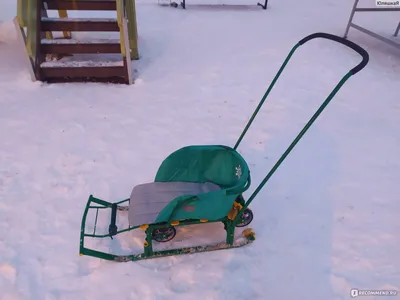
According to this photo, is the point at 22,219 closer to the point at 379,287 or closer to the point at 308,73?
the point at 379,287

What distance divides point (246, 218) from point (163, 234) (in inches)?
24.7

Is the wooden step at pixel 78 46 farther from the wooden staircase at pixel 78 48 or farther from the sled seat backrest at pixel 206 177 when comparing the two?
the sled seat backrest at pixel 206 177

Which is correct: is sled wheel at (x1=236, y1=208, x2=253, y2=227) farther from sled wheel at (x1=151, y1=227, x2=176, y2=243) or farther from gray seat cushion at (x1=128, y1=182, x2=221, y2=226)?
sled wheel at (x1=151, y1=227, x2=176, y2=243)

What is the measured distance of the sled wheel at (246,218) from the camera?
2443mm

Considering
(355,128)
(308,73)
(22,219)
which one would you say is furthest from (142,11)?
(22,219)

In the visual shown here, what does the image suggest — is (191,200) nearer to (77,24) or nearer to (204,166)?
(204,166)

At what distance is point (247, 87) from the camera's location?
4168mm

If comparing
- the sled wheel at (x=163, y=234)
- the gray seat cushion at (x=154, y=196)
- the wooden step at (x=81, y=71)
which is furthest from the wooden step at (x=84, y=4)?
the sled wheel at (x=163, y=234)

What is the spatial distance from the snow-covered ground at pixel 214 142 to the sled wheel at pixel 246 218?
6.2 inches

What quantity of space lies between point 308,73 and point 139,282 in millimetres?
3559

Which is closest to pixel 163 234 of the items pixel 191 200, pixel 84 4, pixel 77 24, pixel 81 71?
pixel 191 200

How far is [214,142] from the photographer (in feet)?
10.9

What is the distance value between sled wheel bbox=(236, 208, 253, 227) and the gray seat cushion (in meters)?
0.28

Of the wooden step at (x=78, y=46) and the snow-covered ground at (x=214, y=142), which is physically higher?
the wooden step at (x=78, y=46)
